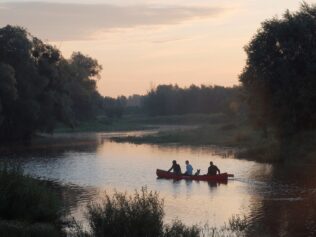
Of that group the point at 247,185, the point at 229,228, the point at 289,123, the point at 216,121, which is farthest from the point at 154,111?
the point at 229,228

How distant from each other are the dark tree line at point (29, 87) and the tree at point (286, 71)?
3354cm

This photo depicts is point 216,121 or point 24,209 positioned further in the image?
point 216,121

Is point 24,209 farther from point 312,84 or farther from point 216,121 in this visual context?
point 216,121

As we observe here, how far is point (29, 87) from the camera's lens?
84.5m

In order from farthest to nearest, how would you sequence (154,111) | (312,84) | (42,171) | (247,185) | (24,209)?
(154,111) → (312,84) → (42,171) → (247,185) → (24,209)

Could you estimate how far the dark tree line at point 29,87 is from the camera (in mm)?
80581

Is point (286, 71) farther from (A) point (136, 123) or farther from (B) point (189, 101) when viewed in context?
(B) point (189, 101)

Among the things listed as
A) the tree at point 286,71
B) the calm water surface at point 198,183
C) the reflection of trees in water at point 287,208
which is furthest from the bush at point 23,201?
the tree at point 286,71

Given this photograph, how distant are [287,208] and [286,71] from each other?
2517 centimetres

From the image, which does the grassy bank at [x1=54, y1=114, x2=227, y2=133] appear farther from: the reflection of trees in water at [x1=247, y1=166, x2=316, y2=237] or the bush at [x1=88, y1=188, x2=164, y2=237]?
the bush at [x1=88, y1=188, x2=164, y2=237]

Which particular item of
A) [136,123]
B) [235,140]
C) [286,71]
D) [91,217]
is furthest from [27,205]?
[136,123]

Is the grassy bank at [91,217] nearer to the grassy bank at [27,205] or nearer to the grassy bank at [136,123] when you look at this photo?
the grassy bank at [27,205]

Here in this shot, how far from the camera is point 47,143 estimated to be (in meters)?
84.1

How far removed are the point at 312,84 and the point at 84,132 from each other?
70.4 m
